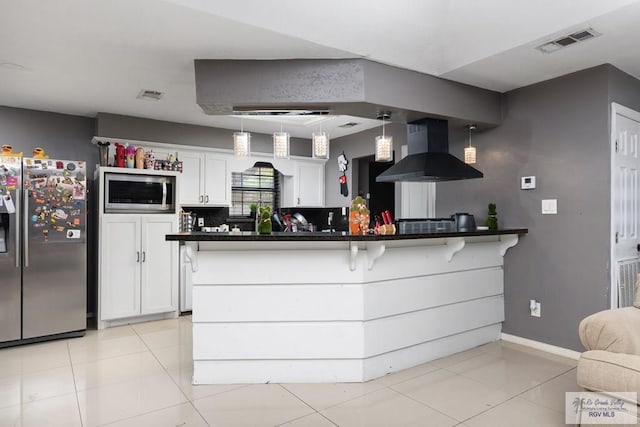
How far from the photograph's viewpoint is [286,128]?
5039 mm

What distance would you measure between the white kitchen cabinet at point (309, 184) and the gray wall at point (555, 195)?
2.55 m

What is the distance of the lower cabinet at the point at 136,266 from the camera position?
4.16 m

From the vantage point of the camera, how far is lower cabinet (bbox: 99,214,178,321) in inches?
164

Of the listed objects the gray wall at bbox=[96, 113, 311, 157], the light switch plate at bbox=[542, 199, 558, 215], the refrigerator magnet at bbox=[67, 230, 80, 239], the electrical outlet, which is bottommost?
the electrical outlet

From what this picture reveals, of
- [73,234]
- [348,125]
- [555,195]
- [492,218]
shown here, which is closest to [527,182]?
[555,195]

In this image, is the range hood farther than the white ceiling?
Yes

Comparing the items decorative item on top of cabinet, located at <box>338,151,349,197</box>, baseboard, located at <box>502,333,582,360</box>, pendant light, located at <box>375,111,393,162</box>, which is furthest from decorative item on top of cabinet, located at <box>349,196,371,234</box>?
decorative item on top of cabinet, located at <box>338,151,349,197</box>

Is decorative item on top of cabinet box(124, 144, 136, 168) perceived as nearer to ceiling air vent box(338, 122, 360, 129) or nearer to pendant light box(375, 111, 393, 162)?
ceiling air vent box(338, 122, 360, 129)

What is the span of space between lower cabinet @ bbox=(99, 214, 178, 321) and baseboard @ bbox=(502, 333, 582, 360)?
365 centimetres

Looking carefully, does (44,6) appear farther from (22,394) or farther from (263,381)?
(263,381)

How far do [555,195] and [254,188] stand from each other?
12.9 feet

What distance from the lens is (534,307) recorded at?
137 inches

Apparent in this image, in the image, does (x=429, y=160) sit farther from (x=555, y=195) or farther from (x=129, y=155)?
(x=129, y=155)

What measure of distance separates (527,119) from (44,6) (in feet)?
12.3
